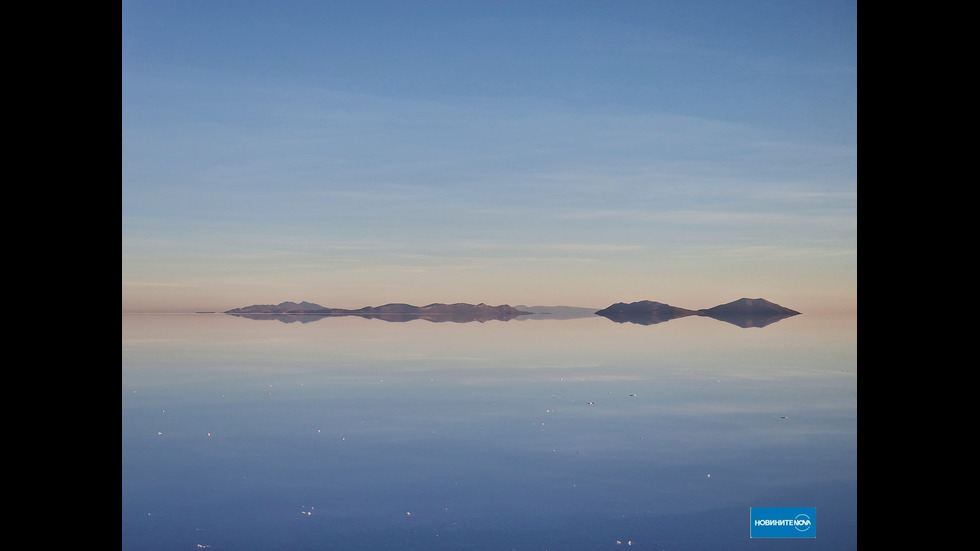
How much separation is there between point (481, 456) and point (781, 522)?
3217 mm

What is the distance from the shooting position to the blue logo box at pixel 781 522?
5523mm

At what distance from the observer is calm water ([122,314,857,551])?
18.7ft

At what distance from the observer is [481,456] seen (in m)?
7.75

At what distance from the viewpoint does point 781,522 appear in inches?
219

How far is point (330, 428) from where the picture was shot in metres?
9.19

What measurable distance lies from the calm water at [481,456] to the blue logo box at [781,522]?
14 centimetres

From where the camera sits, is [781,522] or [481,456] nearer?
[781,522]

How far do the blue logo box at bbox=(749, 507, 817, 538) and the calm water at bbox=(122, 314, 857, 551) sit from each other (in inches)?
5.5

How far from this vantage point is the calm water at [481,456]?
5711 millimetres
